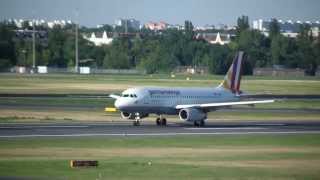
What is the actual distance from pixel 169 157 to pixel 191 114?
24.4m

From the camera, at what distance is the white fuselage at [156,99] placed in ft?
239

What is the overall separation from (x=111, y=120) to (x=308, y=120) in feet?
51.3

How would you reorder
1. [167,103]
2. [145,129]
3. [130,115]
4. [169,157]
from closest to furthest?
[169,157], [145,129], [130,115], [167,103]

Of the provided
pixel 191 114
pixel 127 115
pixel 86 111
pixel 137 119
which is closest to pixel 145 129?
pixel 137 119

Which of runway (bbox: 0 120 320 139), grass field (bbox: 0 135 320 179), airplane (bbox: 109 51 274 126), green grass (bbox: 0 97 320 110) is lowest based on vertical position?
green grass (bbox: 0 97 320 110)

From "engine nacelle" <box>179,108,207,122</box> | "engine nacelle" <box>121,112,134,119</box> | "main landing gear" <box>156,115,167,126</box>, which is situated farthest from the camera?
"engine nacelle" <box>121,112,134,119</box>

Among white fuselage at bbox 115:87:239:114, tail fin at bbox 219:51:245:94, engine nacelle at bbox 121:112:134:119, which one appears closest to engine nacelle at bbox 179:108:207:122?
white fuselage at bbox 115:87:239:114

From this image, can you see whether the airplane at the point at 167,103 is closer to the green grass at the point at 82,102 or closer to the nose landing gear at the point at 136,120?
the nose landing gear at the point at 136,120

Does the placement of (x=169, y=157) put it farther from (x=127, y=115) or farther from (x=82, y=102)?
(x=82, y=102)

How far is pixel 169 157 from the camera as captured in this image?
4859 centimetres

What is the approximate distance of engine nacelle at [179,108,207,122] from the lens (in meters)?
72.9

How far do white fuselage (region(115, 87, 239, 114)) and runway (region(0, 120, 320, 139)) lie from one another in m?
1.18

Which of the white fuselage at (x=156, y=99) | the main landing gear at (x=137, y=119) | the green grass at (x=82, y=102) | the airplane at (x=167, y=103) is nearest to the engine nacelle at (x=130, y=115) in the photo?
the airplane at (x=167, y=103)

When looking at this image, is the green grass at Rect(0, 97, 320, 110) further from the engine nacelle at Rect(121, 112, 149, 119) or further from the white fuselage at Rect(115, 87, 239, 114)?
the engine nacelle at Rect(121, 112, 149, 119)
